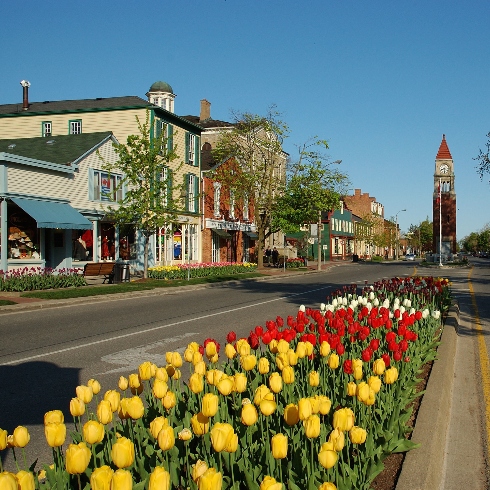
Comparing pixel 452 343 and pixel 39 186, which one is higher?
pixel 39 186

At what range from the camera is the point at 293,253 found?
64.2 metres

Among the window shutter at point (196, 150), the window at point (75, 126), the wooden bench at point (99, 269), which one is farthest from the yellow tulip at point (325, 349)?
the window shutter at point (196, 150)

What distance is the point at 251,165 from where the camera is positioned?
4247 centimetres

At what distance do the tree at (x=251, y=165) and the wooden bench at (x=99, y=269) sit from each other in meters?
17.4

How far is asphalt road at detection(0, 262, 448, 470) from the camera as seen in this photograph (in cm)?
641

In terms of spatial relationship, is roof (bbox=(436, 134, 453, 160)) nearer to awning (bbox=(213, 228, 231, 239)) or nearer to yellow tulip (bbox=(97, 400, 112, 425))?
awning (bbox=(213, 228, 231, 239))

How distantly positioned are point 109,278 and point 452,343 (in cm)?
1945

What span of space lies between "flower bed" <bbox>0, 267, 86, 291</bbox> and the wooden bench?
3.30ft

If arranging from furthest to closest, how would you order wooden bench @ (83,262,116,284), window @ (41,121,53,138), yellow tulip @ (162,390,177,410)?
window @ (41,121,53,138) < wooden bench @ (83,262,116,284) < yellow tulip @ (162,390,177,410)

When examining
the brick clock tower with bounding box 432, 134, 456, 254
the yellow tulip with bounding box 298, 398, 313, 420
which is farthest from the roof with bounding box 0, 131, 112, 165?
the brick clock tower with bounding box 432, 134, 456, 254

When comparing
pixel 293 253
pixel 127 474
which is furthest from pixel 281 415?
pixel 293 253

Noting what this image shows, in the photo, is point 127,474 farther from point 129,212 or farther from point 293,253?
point 293,253

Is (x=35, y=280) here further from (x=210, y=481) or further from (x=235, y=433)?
(x=210, y=481)

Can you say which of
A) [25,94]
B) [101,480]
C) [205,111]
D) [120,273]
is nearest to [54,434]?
[101,480]
